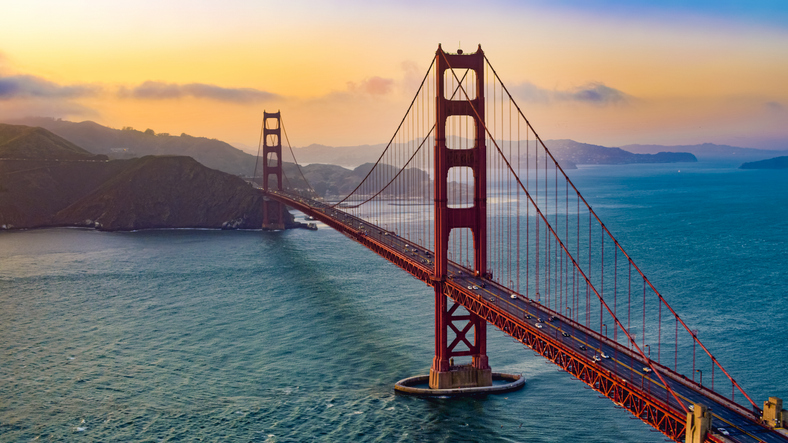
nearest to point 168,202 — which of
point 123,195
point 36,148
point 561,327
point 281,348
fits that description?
point 123,195

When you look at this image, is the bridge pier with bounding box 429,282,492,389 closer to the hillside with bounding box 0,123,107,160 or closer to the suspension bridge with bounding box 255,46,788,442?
the suspension bridge with bounding box 255,46,788,442

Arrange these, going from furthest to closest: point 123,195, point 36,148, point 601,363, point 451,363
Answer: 1. point 36,148
2. point 123,195
3. point 451,363
4. point 601,363

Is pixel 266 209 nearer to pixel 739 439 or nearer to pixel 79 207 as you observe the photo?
pixel 79 207

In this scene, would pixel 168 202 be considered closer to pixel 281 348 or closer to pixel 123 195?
pixel 123 195

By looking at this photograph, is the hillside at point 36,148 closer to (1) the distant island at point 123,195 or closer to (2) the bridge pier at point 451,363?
(1) the distant island at point 123,195

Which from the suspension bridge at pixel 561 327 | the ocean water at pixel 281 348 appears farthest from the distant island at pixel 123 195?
the suspension bridge at pixel 561 327

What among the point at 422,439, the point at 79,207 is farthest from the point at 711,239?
the point at 79,207
